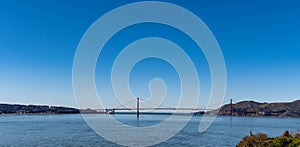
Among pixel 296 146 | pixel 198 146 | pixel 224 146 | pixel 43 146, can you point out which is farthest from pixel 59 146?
pixel 296 146

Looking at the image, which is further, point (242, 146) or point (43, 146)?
point (43, 146)

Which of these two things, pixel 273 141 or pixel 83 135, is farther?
pixel 83 135

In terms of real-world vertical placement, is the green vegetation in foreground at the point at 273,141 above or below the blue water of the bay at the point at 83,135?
above

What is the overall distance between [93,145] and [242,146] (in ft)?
67.7

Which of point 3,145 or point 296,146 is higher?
point 296,146

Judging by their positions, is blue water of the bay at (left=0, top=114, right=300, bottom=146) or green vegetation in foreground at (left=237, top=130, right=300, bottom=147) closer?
green vegetation in foreground at (left=237, top=130, right=300, bottom=147)

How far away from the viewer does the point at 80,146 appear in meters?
41.1

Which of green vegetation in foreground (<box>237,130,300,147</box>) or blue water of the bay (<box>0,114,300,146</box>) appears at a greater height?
green vegetation in foreground (<box>237,130,300,147</box>)

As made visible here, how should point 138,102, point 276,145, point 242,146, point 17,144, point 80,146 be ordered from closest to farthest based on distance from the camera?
point 276,145, point 242,146, point 80,146, point 17,144, point 138,102

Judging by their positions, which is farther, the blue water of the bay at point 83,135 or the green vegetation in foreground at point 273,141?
the blue water of the bay at point 83,135

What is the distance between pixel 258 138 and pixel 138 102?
535 ft

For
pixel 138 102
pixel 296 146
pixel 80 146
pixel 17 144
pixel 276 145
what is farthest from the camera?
pixel 138 102

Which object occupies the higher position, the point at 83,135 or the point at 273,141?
the point at 273,141

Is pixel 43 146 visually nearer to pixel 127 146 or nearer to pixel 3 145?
pixel 3 145
